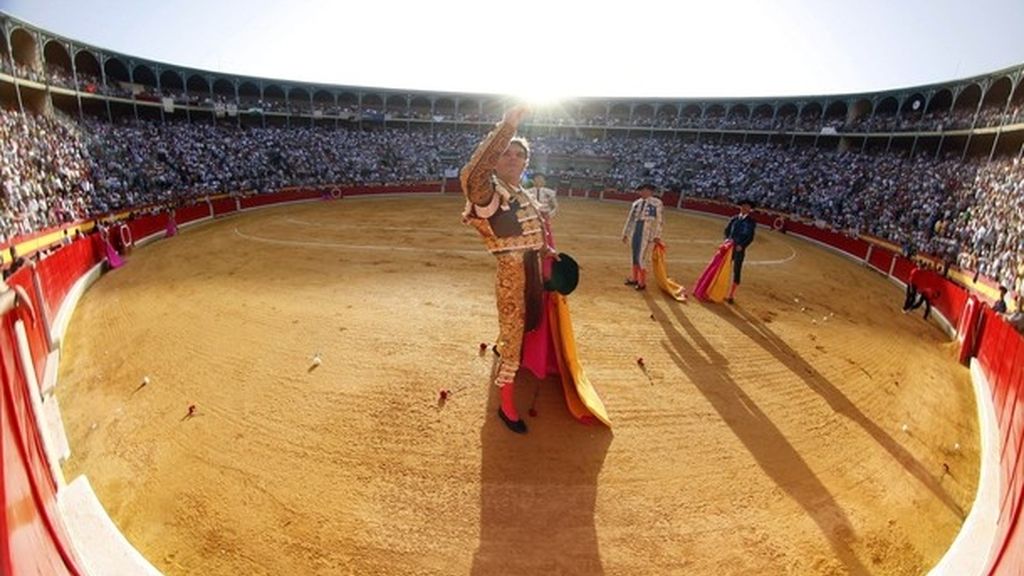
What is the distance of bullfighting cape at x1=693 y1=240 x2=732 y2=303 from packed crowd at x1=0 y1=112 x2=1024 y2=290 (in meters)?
6.39

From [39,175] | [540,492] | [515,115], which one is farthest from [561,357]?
[39,175]

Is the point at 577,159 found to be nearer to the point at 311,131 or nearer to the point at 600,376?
the point at 311,131

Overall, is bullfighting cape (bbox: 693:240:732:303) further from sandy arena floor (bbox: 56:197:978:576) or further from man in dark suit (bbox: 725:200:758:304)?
sandy arena floor (bbox: 56:197:978:576)

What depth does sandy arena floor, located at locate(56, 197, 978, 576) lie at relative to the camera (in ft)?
10.6

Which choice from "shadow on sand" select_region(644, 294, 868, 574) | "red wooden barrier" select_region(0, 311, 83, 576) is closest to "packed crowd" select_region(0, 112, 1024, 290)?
"shadow on sand" select_region(644, 294, 868, 574)

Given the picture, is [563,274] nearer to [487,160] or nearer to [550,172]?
[487,160]

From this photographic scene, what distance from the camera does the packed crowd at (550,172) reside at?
14.5m

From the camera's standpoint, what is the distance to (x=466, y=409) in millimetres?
4742

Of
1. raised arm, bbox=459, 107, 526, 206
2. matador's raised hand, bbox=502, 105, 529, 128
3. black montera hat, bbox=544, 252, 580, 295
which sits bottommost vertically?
black montera hat, bbox=544, 252, 580, 295

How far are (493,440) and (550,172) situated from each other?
3648 cm

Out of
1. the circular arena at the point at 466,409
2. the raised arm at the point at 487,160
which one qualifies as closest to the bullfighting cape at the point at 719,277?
the circular arena at the point at 466,409

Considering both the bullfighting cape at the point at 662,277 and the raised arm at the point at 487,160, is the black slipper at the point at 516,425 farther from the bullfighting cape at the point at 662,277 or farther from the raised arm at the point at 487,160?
the bullfighting cape at the point at 662,277

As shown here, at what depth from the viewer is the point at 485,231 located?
13.3ft

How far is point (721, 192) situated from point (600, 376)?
28.2 meters
